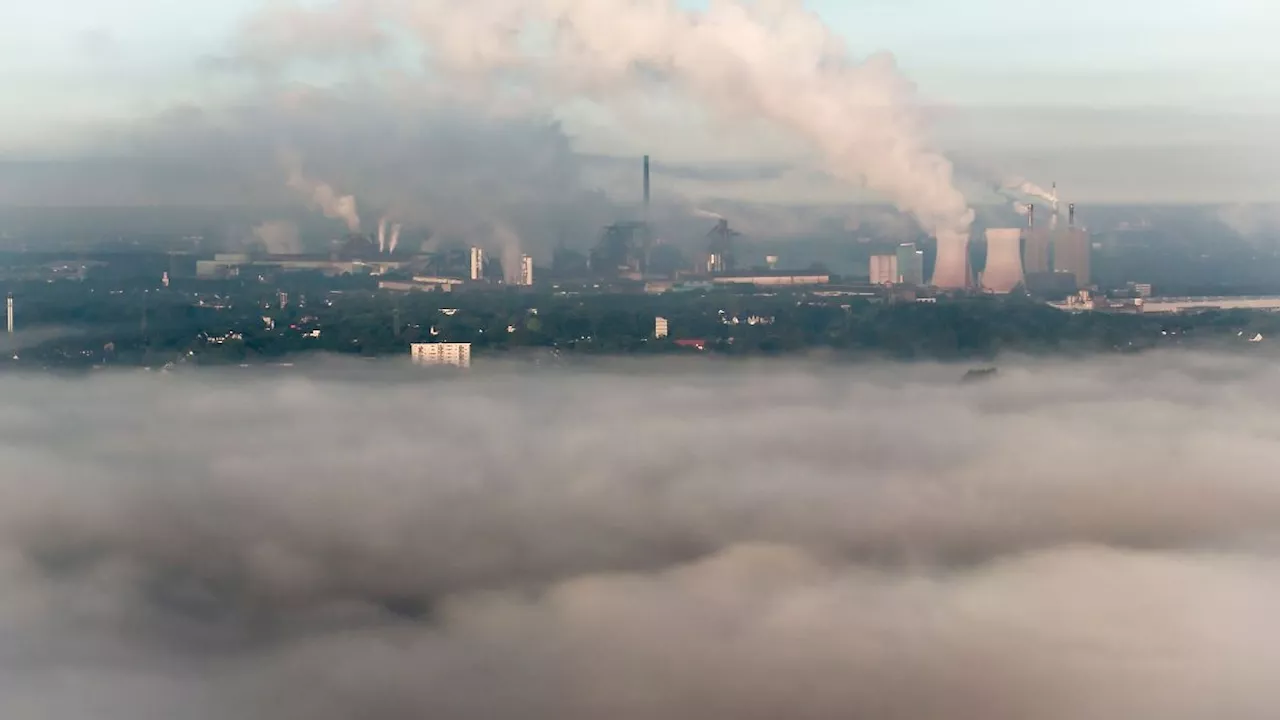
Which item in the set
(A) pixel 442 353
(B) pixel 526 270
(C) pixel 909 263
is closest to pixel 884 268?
(C) pixel 909 263

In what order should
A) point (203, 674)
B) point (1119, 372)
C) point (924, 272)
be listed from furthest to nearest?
point (924, 272)
point (1119, 372)
point (203, 674)

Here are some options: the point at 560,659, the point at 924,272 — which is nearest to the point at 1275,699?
the point at 560,659

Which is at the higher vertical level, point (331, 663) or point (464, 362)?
point (464, 362)

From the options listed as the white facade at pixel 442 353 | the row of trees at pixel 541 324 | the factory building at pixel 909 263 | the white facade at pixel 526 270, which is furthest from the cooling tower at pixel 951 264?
the white facade at pixel 442 353

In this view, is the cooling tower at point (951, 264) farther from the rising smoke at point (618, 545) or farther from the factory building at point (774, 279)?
the rising smoke at point (618, 545)

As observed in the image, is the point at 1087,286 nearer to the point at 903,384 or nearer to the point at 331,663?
the point at 903,384

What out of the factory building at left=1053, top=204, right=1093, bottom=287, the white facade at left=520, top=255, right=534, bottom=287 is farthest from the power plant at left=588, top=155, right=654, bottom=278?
the factory building at left=1053, top=204, right=1093, bottom=287

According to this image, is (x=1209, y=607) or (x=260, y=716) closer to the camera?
(x=260, y=716)
